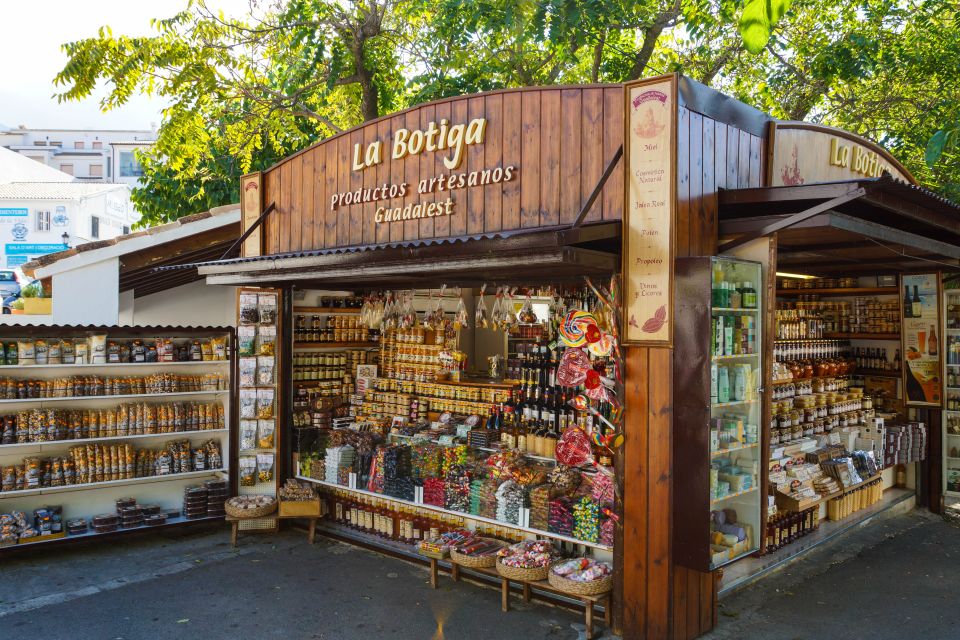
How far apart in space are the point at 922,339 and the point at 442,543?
21.4 feet

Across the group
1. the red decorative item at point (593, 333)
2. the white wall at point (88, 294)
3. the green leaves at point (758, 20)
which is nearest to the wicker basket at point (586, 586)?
the red decorative item at point (593, 333)

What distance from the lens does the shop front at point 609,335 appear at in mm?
5086

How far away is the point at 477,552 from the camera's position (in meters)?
6.28

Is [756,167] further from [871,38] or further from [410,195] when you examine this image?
[871,38]

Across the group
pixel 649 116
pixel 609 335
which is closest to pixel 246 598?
pixel 609 335

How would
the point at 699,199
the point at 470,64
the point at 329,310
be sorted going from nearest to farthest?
the point at 699,199 → the point at 329,310 → the point at 470,64

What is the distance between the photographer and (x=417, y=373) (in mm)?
8844

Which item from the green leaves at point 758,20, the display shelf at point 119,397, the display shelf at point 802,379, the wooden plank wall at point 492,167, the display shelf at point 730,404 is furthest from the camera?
the display shelf at point 802,379

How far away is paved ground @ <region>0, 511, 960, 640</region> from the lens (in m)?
5.59

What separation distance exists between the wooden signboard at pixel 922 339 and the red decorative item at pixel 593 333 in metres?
5.47

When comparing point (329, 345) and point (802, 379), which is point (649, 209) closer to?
point (802, 379)

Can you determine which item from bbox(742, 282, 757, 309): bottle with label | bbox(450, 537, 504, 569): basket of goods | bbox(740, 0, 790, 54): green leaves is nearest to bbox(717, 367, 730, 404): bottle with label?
bbox(742, 282, 757, 309): bottle with label

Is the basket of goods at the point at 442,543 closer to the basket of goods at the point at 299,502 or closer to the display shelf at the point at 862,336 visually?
the basket of goods at the point at 299,502

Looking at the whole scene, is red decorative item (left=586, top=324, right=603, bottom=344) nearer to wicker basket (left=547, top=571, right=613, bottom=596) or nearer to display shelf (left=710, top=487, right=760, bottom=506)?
display shelf (left=710, top=487, right=760, bottom=506)
